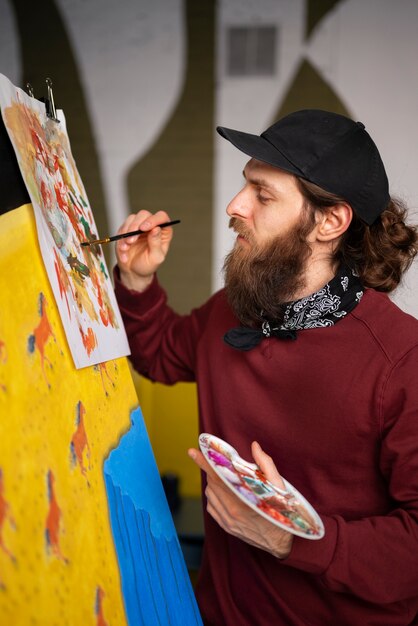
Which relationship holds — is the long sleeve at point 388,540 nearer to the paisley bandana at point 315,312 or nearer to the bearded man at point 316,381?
the bearded man at point 316,381

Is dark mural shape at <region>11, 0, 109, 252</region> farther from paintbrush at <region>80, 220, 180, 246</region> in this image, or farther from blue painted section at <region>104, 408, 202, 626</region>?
blue painted section at <region>104, 408, 202, 626</region>

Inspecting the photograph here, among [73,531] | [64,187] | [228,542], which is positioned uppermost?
[64,187]

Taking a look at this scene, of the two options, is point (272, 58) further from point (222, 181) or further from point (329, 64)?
point (222, 181)

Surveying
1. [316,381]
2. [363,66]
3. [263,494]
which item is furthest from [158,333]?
[363,66]

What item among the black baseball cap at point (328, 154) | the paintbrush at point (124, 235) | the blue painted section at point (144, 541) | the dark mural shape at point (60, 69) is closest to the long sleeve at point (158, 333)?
the paintbrush at point (124, 235)

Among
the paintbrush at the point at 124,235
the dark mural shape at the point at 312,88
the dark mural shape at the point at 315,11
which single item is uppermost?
the dark mural shape at the point at 315,11

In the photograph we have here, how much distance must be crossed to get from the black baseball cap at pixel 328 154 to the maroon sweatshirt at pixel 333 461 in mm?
216

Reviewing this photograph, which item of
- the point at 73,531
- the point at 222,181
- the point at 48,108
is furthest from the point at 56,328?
the point at 222,181

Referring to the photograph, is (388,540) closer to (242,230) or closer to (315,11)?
(242,230)

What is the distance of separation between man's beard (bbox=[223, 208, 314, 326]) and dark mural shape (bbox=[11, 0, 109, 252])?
2.01m

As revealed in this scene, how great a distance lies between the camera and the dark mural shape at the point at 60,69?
3.16 meters

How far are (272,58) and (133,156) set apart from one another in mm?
839

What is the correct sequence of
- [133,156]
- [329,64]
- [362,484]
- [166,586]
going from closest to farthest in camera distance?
1. [166,586]
2. [362,484]
3. [329,64]
4. [133,156]

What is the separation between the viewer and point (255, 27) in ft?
9.86
